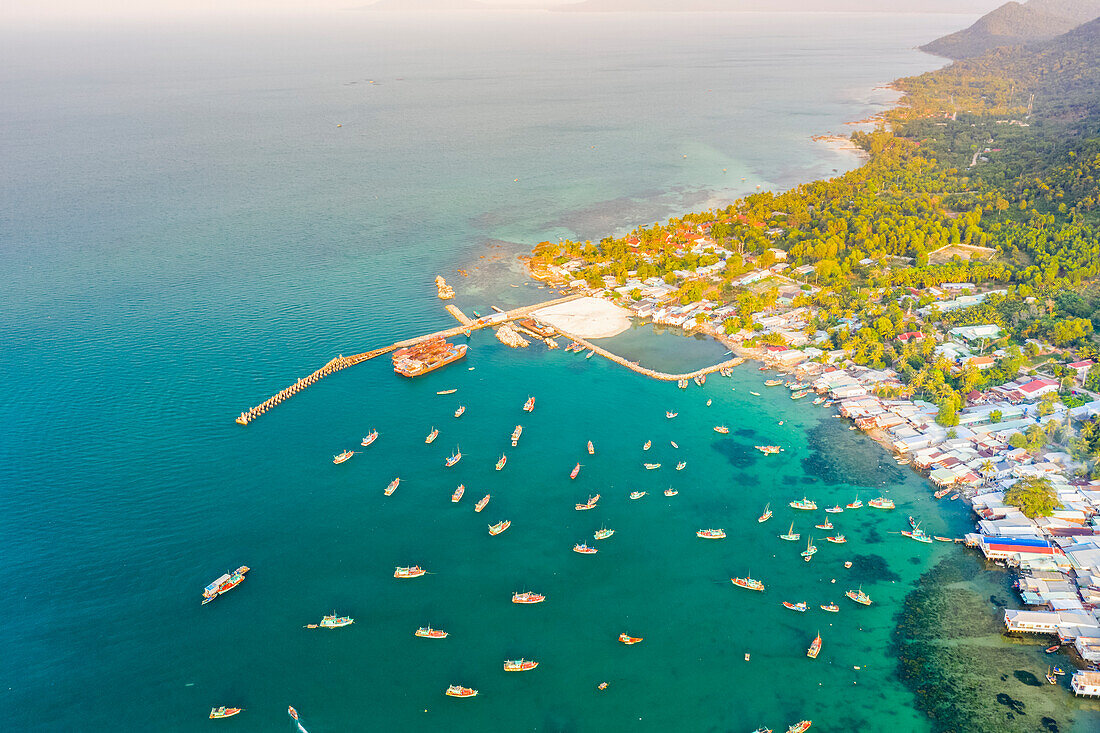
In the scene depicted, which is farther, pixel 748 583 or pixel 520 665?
pixel 748 583

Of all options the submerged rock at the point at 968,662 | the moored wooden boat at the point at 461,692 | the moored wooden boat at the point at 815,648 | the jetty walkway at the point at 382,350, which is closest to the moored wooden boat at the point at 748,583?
the moored wooden boat at the point at 815,648

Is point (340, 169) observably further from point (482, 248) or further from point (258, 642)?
point (258, 642)

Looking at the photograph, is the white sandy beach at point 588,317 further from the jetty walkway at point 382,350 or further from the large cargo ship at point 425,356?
the large cargo ship at point 425,356

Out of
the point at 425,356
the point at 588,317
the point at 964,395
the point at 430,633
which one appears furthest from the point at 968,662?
the point at 425,356

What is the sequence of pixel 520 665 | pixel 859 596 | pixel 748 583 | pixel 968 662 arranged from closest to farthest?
pixel 968 662 → pixel 520 665 → pixel 859 596 → pixel 748 583

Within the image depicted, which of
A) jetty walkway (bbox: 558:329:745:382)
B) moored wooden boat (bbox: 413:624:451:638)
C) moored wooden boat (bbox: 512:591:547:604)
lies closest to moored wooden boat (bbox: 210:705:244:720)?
moored wooden boat (bbox: 413:624:451:638)

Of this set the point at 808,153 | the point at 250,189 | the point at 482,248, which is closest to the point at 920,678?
the point at 482,248

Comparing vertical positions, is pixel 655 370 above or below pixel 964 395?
above

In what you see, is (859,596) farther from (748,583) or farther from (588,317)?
(588,317)
